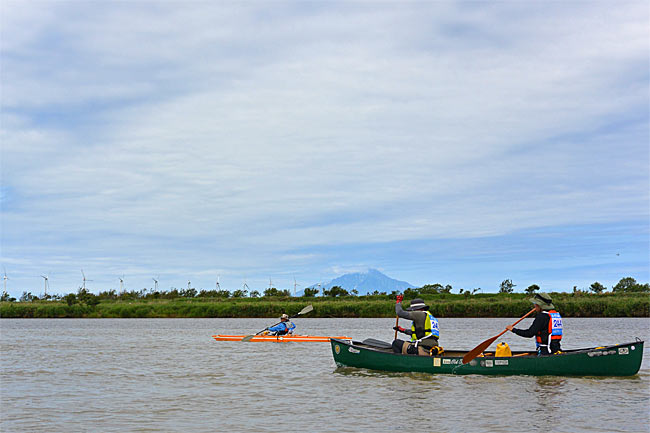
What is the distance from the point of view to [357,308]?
6731cm

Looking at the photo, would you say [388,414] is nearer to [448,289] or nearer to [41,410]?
[41,410]

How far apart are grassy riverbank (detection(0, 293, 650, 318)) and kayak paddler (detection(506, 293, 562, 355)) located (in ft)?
139

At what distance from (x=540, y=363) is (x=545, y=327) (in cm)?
108

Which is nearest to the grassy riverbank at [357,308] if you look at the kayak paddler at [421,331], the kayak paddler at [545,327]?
the kayak paddler at [545,327]

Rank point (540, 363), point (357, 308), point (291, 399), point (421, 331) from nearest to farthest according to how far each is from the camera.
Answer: point (291, 399) → point (540, 363) → point (421, 331) → point (357, 308)

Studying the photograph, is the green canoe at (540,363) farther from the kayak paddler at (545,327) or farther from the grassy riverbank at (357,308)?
the grassy riverbank at (357,308)

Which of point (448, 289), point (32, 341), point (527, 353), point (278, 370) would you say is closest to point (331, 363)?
point (278, 370)

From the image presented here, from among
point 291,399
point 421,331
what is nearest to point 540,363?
point 421,331

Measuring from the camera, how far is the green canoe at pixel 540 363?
62.8ft

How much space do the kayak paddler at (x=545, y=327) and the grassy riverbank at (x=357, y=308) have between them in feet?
139

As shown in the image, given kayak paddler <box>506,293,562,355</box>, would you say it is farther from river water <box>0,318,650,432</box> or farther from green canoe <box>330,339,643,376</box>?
river water <box>0,318,650,432</box>

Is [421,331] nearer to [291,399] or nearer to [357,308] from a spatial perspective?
[291,399]

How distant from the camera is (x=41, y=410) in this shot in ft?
52.0

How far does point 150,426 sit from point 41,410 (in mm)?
3888
